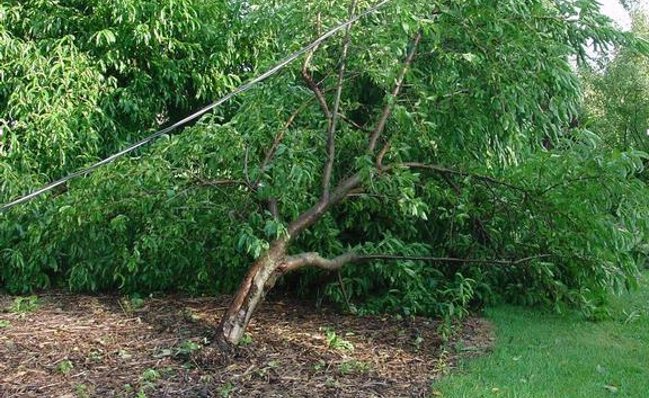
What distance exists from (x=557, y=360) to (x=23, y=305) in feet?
13.8

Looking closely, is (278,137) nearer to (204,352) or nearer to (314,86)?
(314,86)

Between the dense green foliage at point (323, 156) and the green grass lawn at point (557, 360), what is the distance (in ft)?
0.95

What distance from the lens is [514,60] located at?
5367 millimetres

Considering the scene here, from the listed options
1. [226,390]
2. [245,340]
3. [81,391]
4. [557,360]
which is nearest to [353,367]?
[245,340]

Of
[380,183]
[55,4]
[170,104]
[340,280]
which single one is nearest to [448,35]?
[380,183]

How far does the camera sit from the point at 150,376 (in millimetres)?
4297

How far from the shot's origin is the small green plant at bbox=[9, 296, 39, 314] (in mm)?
5793

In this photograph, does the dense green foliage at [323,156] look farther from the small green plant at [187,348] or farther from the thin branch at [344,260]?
the small green plant at [187,348]

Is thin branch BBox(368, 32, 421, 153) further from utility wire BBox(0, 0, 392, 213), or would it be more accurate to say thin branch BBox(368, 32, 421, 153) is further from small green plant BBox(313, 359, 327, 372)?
small green plant BBox(313, 359, 327, 372)

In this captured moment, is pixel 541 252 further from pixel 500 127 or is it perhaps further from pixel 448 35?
pixel 448 35

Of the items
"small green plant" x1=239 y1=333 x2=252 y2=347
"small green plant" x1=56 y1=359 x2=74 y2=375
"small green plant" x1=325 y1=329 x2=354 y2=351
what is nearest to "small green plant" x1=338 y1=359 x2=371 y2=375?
"small green plant" x1=325 y1=329 x2=354 y2=351

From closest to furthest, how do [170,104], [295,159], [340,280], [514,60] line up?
[295,159]
[514,60]
[340,280]
[170,104]

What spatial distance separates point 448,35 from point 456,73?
0.29 m

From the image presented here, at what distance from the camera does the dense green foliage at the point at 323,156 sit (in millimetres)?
5250
